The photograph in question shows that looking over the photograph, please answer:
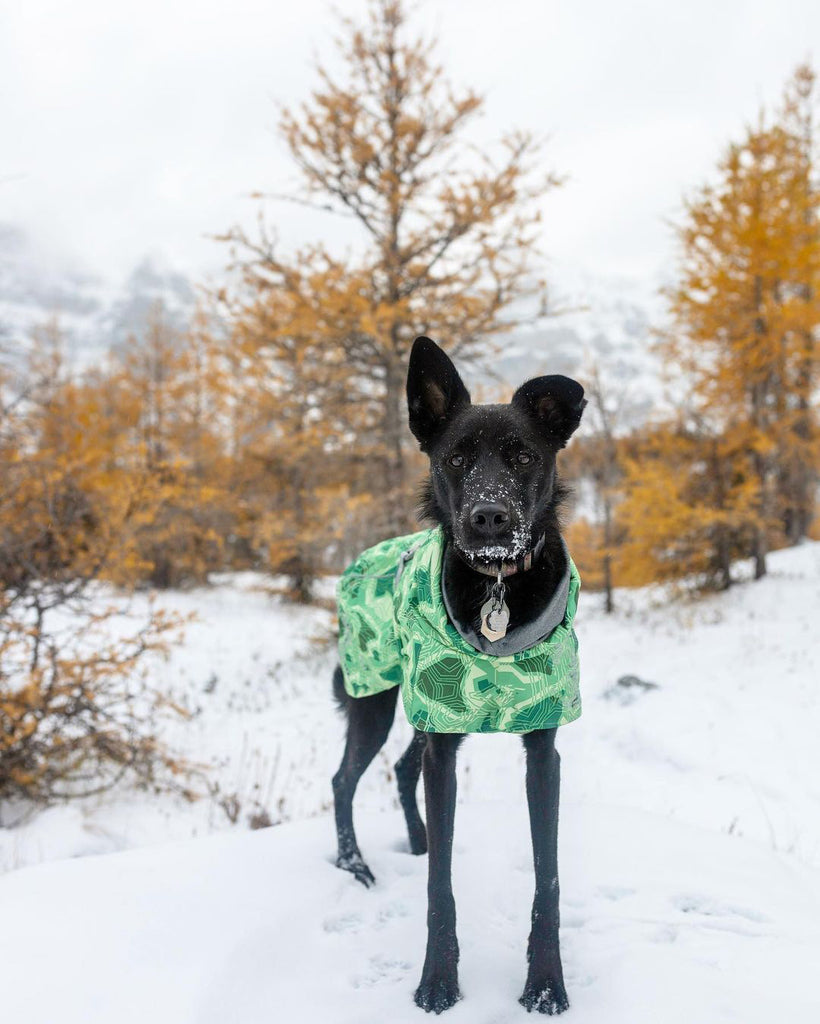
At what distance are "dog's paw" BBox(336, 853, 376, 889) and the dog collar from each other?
4.81ft

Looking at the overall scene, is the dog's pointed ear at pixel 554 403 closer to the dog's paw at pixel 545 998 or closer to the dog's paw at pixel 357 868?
the dog's paw at pixel 545 998

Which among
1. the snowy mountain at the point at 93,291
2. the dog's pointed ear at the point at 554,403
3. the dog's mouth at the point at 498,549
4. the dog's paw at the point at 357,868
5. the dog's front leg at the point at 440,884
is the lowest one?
the dog's paw at the point at 357,868

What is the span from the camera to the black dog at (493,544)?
68.7 inches

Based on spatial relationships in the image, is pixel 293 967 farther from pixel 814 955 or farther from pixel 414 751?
pixel 814 955

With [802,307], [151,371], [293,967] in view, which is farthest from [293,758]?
[151,371]

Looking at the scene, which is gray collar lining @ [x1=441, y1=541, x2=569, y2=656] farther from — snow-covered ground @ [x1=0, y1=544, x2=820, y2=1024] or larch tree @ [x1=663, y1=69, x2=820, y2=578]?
larch tree @ [x1=663, y1=69, x2=820, y2=578]

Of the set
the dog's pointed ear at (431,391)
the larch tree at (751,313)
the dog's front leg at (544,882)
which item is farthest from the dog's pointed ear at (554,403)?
the larch tree at (751,313)

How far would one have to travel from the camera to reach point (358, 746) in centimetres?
265

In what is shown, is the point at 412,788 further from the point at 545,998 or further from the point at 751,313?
the point at 751,313

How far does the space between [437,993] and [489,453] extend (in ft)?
5.21

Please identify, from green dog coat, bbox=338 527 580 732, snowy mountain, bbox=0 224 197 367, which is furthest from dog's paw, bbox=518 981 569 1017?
snowy mountain, bbox=0 224 197 367

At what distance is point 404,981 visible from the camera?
1899mm

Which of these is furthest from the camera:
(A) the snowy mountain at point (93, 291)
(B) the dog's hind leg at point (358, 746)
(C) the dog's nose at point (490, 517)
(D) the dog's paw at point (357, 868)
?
(A) the snowy mountain at point (93, 291)

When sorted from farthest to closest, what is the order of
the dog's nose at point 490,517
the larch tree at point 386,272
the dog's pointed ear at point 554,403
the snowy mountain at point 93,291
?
the snowy mountain at point 93,291, the larch tree at point 386,272, the dog's pointed ear at point 554,403, the dog's nose at point 490,517
